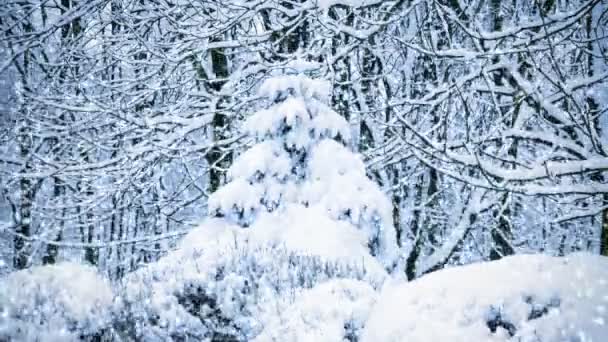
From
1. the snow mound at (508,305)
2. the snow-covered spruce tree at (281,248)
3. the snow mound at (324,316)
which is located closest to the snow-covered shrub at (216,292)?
the snow-covered spruce tree at (281,248)

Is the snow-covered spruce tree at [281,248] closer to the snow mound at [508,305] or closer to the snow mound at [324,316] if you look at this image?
the snow mound at [324,316]

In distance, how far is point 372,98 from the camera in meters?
9.98

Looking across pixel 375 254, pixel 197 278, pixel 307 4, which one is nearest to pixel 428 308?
pixel 197 278

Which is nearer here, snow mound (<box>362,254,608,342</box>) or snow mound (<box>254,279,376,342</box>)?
snow mound (<box>362,254,608,342</box>)

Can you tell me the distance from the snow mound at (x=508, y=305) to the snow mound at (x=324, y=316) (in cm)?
59

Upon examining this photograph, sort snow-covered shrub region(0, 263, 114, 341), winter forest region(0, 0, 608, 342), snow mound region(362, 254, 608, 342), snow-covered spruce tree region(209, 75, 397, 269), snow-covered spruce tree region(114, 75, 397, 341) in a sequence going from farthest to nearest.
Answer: snow-covered spruce tree region(209, 75, 397, 269) < snow-covered spruce tree region(114, 75, 397, 341) < snow-covered shrub region(0, 263, 114, 341) < winter forest region(0, 0, 608, 342) < snow mound region(362, 254, 608, 342)

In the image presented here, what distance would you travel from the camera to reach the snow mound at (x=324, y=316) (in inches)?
148

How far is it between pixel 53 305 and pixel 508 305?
340 cm

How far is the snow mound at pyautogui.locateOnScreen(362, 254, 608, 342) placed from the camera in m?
2.68

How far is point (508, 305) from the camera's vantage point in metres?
2.88

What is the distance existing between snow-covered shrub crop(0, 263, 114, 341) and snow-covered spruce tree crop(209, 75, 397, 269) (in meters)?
1.94

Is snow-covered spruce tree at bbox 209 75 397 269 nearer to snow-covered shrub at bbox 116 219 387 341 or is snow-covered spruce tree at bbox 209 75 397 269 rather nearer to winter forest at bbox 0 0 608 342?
winter forest at bbox 0 0 608 342

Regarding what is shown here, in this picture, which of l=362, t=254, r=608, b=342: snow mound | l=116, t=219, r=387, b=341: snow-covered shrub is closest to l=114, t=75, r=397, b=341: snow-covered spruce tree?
l=116, t=219, r=387, b=341: snow-covered shrub

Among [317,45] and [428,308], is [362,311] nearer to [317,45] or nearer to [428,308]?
[428,308]
